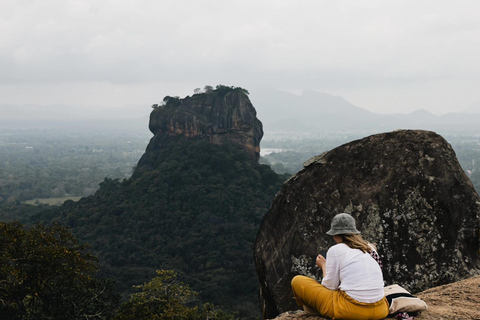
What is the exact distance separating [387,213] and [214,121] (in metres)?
52.2

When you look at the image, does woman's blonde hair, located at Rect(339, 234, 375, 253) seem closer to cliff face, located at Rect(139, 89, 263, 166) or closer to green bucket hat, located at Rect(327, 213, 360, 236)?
green bucket hat, located at Rect(327, 213, 360, 236)

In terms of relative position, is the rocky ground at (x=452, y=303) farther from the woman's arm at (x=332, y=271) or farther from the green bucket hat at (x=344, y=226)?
the green bucket hat at (x=344, y=226)

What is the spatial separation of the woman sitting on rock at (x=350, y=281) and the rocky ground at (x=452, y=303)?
0.49 meters

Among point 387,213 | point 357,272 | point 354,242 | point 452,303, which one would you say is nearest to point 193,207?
point 387,213

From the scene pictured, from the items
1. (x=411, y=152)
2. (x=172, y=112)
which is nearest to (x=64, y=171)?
(x=172, y=112)

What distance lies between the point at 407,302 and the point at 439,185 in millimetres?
3779

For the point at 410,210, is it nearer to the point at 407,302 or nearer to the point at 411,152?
the point at 411,152

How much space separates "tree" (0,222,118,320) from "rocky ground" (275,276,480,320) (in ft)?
25.7

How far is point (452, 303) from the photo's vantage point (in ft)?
16.2

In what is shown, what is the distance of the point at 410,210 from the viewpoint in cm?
728

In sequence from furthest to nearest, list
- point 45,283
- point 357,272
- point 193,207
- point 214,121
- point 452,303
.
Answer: point 214,121 → point 193,207 → point 45,283 → point 452,303 → point 357,272

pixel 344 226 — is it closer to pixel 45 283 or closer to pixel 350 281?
pixel 350 281

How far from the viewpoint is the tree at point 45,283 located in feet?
32.5

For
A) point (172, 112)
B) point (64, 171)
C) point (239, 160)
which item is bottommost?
point (64, 171)
